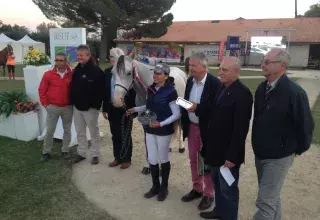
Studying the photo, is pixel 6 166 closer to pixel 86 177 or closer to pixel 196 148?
pixel 86 177

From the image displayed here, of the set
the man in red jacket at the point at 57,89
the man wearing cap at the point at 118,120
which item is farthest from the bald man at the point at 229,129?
the man in red jacket at the point at 57,89

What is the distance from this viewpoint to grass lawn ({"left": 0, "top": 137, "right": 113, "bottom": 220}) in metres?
3.80

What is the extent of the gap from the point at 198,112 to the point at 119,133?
7.05 ft

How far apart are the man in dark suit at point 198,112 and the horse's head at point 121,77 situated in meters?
0.98

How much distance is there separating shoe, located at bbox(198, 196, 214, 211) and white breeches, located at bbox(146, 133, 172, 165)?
72 cm

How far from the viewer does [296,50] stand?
31969 mm

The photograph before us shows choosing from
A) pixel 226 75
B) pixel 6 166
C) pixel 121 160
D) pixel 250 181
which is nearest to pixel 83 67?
pixel 121 160

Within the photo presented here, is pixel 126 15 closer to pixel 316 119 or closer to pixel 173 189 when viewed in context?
pixel 316 119

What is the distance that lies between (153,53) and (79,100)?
33.8m

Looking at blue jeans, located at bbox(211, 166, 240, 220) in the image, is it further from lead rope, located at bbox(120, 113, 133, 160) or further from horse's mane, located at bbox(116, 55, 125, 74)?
lead rope, located at bbox(120, 113, 133, 160)

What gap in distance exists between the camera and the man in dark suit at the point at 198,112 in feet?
11.7

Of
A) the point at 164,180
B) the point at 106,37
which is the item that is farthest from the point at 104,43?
the point at 164,180

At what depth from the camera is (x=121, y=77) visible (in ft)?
14.4

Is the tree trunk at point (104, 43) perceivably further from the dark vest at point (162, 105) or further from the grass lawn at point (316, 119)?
the dark vest at point (162, 105)
